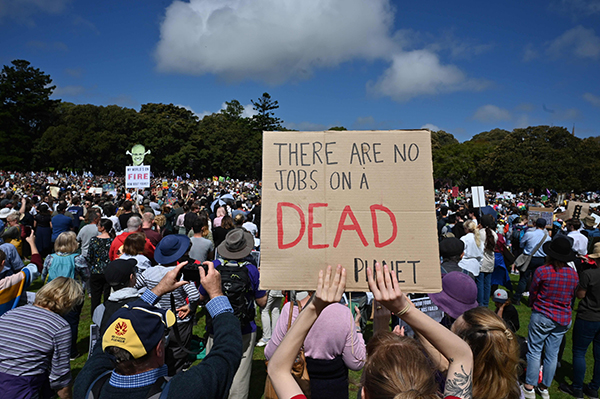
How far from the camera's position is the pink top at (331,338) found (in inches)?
109

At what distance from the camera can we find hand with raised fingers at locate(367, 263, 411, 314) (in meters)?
1.72

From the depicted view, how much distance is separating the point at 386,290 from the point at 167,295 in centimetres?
306

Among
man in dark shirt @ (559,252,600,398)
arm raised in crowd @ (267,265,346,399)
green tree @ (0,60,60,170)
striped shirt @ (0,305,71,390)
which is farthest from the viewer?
green tree @ (0,60,60,170)

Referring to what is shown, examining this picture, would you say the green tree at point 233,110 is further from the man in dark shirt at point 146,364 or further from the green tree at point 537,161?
the man in dark shirt at point 146,364

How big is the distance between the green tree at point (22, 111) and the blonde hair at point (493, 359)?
68160 millimetres

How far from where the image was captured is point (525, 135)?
162 ft

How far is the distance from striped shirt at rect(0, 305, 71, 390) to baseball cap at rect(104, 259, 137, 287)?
85 centimetres

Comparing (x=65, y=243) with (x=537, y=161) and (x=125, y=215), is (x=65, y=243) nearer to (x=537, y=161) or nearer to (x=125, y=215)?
(x=125, y=215)

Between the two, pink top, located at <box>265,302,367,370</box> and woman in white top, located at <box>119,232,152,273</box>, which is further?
woman in white top, located at <box>119,232,152,273</box>

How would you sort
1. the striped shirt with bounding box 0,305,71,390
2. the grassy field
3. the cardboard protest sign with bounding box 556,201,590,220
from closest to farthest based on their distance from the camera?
the striped shirt with bounding box 0,305,71,390 < the grassy field < the cardboard protest sign with bounding box 556,201,590,220

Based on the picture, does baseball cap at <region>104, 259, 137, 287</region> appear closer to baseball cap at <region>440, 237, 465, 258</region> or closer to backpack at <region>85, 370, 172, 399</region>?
backpack at <region>85, 370, 172, 399</region>

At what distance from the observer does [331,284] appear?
185cm

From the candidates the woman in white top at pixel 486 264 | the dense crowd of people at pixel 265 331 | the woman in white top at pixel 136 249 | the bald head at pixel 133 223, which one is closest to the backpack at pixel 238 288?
the dense crowd of people at pixel 265 331

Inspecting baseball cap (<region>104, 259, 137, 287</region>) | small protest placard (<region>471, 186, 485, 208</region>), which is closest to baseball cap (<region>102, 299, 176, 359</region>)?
baseball cap (<region>104, 259, 137, 287</region>)
